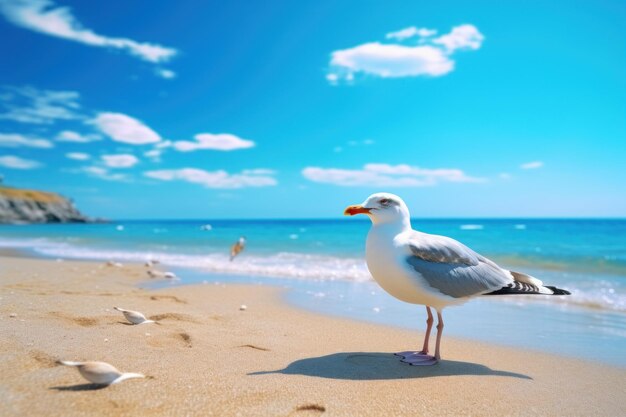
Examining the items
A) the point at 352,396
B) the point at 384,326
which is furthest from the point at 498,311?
the point at 352,396

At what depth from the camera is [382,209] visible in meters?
4.16

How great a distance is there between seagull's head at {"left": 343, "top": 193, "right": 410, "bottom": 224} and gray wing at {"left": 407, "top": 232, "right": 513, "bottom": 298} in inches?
10.5

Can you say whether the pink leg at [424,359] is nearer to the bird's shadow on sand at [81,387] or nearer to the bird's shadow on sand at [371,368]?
the bird's shadow on sand at [371,368]

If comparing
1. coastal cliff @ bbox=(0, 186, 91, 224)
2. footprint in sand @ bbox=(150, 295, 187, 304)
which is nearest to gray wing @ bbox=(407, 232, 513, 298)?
footprint in sand @ bbox=(150, 295, 187, 304)

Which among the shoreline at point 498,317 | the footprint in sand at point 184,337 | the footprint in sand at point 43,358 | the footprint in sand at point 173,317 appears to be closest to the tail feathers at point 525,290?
the shoreline at point 498,317

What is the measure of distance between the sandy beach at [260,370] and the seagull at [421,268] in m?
0.65

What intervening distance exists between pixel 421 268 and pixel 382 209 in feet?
2.16

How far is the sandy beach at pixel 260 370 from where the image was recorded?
9.05 ft

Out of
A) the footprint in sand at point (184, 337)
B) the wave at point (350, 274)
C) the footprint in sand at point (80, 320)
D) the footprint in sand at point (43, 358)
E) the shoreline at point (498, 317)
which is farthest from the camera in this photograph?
the wave at point (350, 274)

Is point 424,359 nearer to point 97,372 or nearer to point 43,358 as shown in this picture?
point 97,372

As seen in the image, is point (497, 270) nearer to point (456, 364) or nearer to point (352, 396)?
point (456, 364)

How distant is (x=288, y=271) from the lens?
1193 cm

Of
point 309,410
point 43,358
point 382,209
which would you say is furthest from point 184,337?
point 382,209

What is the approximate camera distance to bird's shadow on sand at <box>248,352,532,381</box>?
3578 mm
